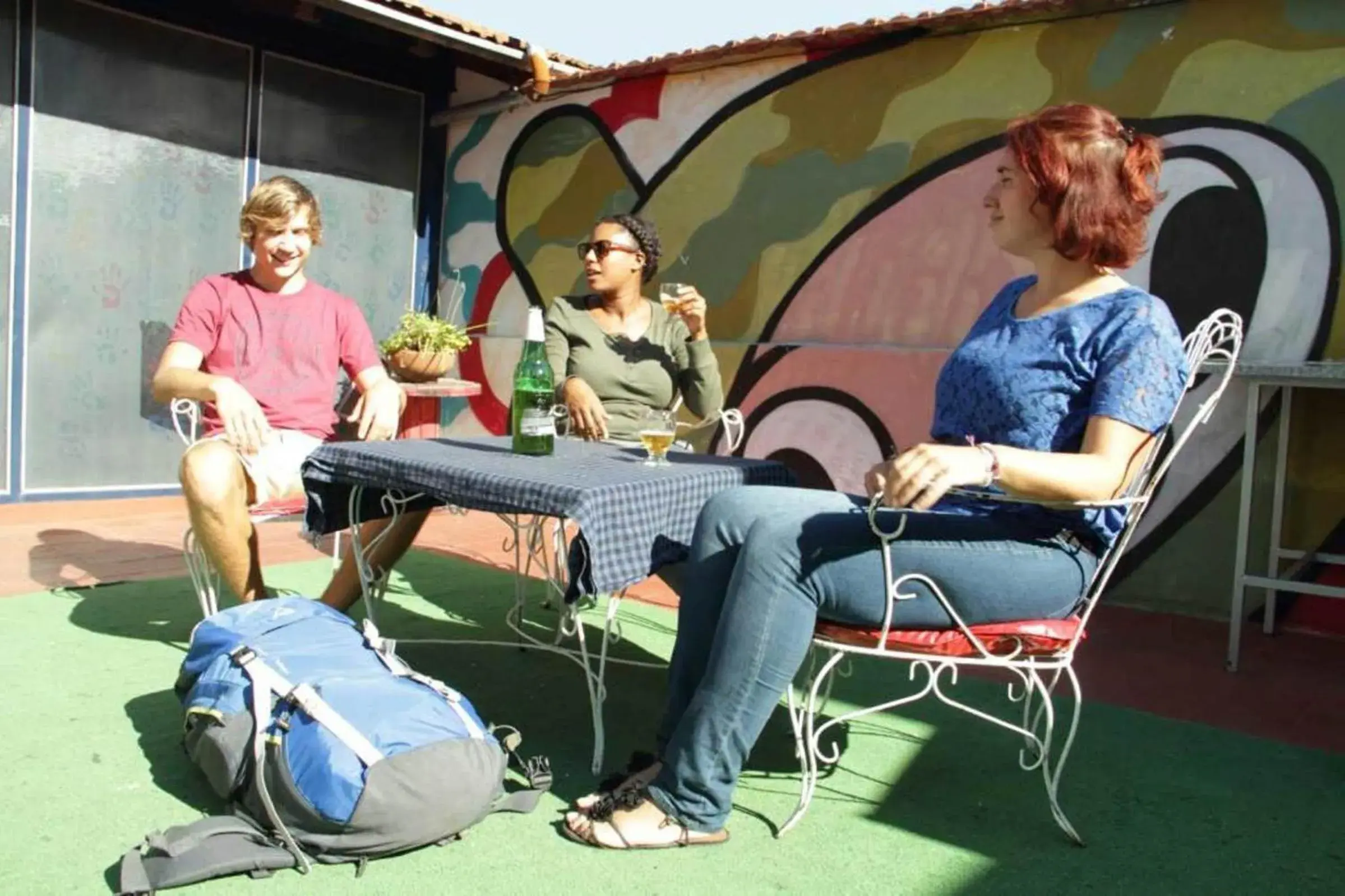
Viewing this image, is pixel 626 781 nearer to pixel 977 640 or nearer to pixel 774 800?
pixel 774 800

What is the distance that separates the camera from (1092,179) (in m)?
1.89

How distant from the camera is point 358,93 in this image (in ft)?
20.6

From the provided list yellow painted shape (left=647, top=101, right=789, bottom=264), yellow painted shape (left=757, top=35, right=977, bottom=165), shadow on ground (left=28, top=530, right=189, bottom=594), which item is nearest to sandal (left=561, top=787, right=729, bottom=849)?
shadow on ground (left=28, top=530, right=189, bottom=594)

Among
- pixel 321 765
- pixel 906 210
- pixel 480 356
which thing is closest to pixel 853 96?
pixel 906 210

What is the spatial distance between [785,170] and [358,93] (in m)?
2.74

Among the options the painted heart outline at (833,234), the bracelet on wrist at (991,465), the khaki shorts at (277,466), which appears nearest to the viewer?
the bracelet on wrist at (991,465)

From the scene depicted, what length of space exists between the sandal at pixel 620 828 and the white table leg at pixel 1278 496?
2.62 meters

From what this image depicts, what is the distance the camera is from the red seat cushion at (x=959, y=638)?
190 cm

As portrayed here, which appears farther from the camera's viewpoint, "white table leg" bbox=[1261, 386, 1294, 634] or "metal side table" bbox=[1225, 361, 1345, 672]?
"white table leg" bbox=[1261, 386, 1294, 634]

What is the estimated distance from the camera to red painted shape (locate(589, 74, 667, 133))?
572 cm

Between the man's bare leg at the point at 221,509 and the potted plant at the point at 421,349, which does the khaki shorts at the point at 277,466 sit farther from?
the potted plant at the point at 421,349

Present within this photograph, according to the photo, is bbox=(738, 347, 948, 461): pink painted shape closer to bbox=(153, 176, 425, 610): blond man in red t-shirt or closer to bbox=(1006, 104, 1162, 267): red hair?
bbox=(153, 176, 425, 610): blond man in red t-shirt

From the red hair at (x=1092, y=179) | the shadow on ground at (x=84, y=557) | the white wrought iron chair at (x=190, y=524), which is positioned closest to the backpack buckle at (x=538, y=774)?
the white wrought iron chair at (x=190, y=524)

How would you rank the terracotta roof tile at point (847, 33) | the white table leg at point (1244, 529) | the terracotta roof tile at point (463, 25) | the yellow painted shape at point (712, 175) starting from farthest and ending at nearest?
the terracotta roof tile at point (463, 25)
the yellow painted shape at point (712, 175)
the terracotta roof tile at point (847, 33)
the white table leg at point (1244, 529)
